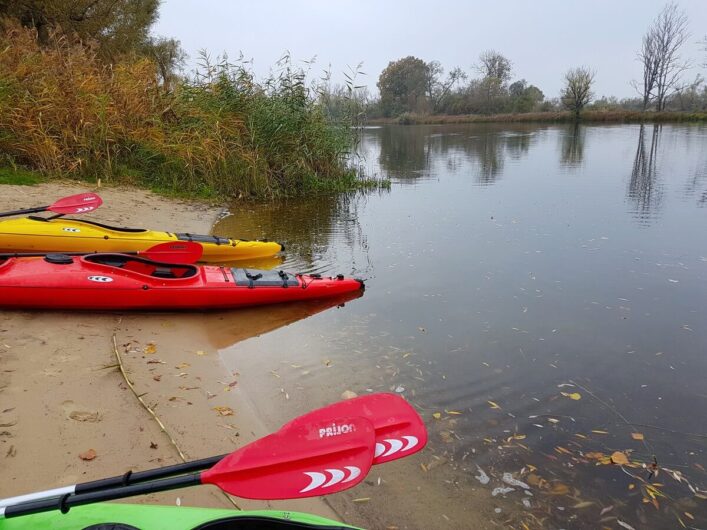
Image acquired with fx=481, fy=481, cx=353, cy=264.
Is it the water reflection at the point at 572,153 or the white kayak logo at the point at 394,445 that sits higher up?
the water reflection at the point at 572,153

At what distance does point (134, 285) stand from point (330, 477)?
10.9 feet

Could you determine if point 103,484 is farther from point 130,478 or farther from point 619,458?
point 619,458

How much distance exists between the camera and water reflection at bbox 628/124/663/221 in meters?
8.89

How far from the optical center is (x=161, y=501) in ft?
7.00

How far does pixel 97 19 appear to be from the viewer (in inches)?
638

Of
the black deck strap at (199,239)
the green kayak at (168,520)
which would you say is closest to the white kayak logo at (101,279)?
the black deck strap at (199,239)

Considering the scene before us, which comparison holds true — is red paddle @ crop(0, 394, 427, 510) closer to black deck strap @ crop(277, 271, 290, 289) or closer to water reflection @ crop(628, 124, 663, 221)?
black deck strap @ crop(277, 271, 290, 289)

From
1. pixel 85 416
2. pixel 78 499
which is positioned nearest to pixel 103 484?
pixel 78 499

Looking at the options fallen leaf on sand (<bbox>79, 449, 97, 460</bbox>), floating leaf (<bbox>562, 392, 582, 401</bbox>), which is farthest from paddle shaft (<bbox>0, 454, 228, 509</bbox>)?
floating leaf (<bbox>562, 392, 582, 401</bbox>)

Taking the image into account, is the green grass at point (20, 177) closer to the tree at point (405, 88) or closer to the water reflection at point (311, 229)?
the water reflection at point (311, 229)

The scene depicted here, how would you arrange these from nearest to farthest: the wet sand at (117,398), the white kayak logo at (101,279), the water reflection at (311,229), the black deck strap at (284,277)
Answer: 1. the wet sand at (117,398)
2. the white kayak logo at (101,279)
3. the black deck strap at (284,277)
4. the water reflection at (311,229)

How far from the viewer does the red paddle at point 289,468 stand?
4.65 feet

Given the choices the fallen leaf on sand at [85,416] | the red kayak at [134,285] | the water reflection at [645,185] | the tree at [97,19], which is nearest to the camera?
the fallen leaf on sand at [85,416]

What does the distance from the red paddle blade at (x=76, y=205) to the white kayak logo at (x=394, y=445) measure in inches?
198
